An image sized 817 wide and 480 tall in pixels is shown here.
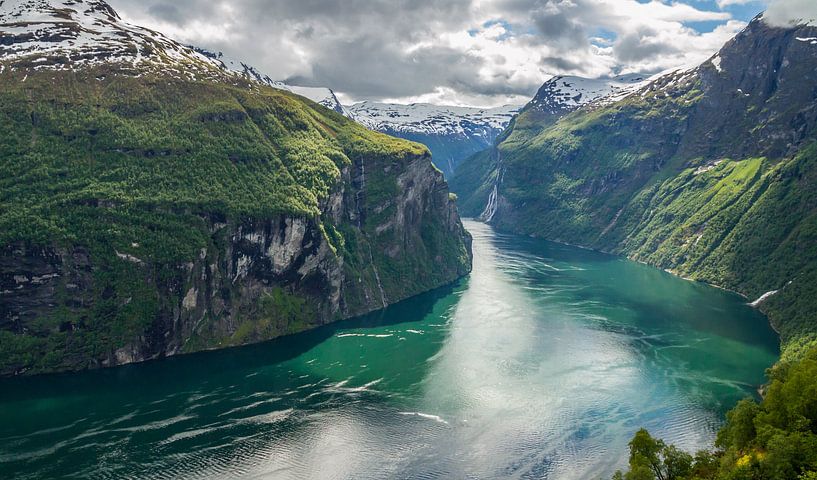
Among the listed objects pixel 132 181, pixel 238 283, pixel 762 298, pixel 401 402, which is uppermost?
pixel 132 181

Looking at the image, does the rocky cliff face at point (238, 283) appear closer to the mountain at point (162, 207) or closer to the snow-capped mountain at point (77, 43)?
the mountain at point (162, 207)

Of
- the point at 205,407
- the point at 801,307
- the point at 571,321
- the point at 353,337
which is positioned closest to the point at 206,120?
the point at 353,337

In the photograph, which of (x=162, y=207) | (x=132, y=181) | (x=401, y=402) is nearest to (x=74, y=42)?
(x=132, y=181)

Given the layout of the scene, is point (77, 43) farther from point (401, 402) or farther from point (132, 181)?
point (401, 402)

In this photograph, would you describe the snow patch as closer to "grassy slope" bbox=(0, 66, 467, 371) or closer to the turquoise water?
the turquoise water


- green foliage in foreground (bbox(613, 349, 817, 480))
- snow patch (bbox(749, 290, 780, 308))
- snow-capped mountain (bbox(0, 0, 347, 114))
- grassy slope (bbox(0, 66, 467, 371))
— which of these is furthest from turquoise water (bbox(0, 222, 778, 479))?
snow-capped mountain (bbox(0, 0, 347, 114))

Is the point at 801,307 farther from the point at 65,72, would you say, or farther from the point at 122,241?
the point at 65,72

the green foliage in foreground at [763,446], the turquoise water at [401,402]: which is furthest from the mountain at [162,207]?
the green foliage in foreground at [763,446]
